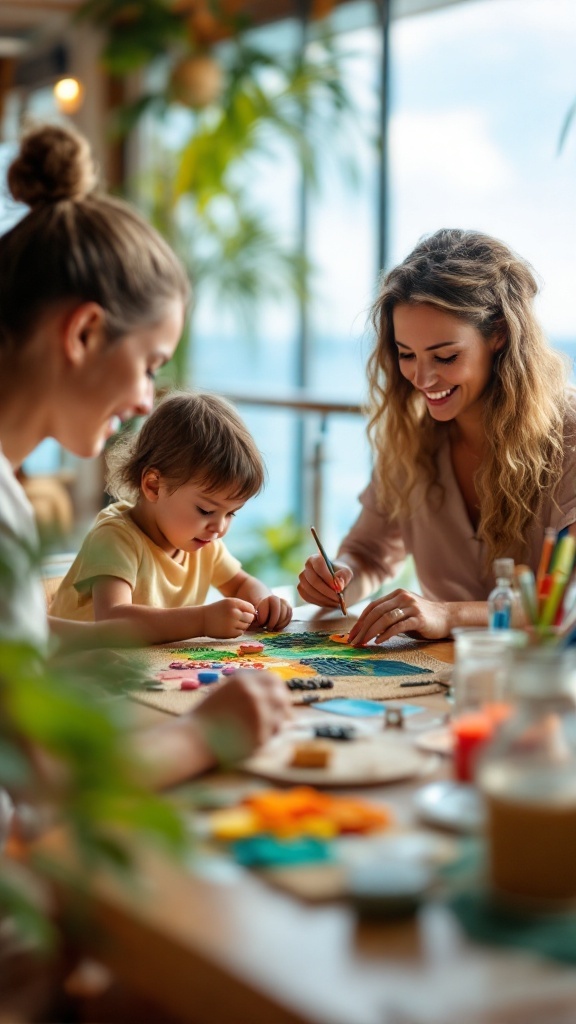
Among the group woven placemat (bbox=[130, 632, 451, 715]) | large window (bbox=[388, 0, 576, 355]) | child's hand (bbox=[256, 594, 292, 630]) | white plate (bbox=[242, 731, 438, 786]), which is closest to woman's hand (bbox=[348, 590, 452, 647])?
woven placemat (bbox=[130, 632, 451, 715])

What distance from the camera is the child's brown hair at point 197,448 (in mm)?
1900

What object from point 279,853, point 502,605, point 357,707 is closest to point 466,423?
point 502,605

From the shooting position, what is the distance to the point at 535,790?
2.73 ft

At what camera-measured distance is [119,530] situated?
196cm

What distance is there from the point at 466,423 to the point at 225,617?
2.13ft

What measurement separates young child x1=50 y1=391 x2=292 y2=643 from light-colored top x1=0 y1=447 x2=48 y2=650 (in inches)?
21.4

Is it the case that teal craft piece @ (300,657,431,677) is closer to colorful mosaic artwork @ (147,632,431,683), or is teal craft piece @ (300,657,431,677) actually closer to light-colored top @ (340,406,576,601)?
colorful mosaic artwork @ (147,632,431,683)

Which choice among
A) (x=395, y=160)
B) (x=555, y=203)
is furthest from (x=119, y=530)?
(x=555, y=203)

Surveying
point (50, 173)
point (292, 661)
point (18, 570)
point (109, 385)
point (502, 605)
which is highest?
point (50, 173)

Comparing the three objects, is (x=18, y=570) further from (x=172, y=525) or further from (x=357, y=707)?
(x=172, y=525)

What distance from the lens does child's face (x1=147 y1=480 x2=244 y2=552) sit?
1908mm

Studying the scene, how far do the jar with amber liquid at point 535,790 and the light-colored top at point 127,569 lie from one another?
1.11 m

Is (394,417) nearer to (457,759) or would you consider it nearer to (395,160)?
(457,759)

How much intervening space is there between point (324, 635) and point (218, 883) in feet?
3.25
